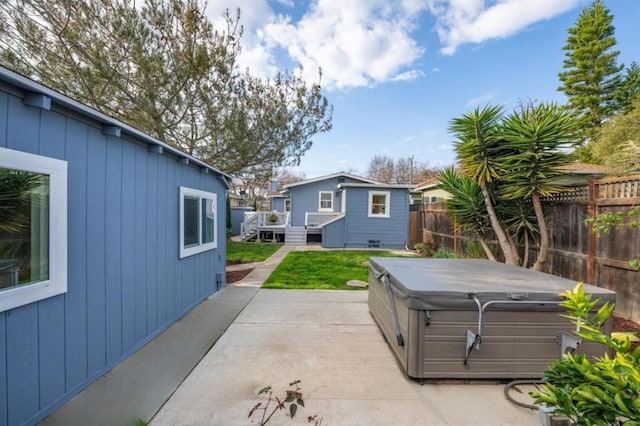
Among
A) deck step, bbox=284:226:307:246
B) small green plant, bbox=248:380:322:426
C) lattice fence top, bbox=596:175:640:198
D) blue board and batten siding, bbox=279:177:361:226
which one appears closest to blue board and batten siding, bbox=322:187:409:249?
deck step, bbox=284:226:307:246

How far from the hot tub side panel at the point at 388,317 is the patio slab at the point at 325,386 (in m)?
0.15

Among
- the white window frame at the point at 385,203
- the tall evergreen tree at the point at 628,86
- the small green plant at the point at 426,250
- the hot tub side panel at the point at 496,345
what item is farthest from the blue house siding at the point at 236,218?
the tall evergreen tree at the point at 628,86

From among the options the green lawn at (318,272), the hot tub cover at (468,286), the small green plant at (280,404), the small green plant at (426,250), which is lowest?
the green lawn at (318,272)

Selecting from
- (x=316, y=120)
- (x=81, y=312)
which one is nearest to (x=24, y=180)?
(x=81, y=312)

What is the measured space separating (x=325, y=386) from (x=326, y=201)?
13.5 m

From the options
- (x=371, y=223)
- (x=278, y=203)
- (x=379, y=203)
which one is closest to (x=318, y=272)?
(x=371, y=223)

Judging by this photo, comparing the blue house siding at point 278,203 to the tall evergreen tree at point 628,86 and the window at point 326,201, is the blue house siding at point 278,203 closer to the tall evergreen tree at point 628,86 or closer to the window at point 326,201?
the window at point 326,201

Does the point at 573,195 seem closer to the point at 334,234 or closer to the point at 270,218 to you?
the point at 334,234

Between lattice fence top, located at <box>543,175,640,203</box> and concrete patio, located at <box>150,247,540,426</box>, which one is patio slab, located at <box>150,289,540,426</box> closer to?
concrete patio, located at <box>150,247,540,426</box>

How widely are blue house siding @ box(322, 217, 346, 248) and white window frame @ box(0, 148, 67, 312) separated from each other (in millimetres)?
11161

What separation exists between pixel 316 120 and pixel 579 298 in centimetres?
1013

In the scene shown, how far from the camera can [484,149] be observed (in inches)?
206

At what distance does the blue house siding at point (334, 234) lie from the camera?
1325 centimetres

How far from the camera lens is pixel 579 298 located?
53.4 inches
